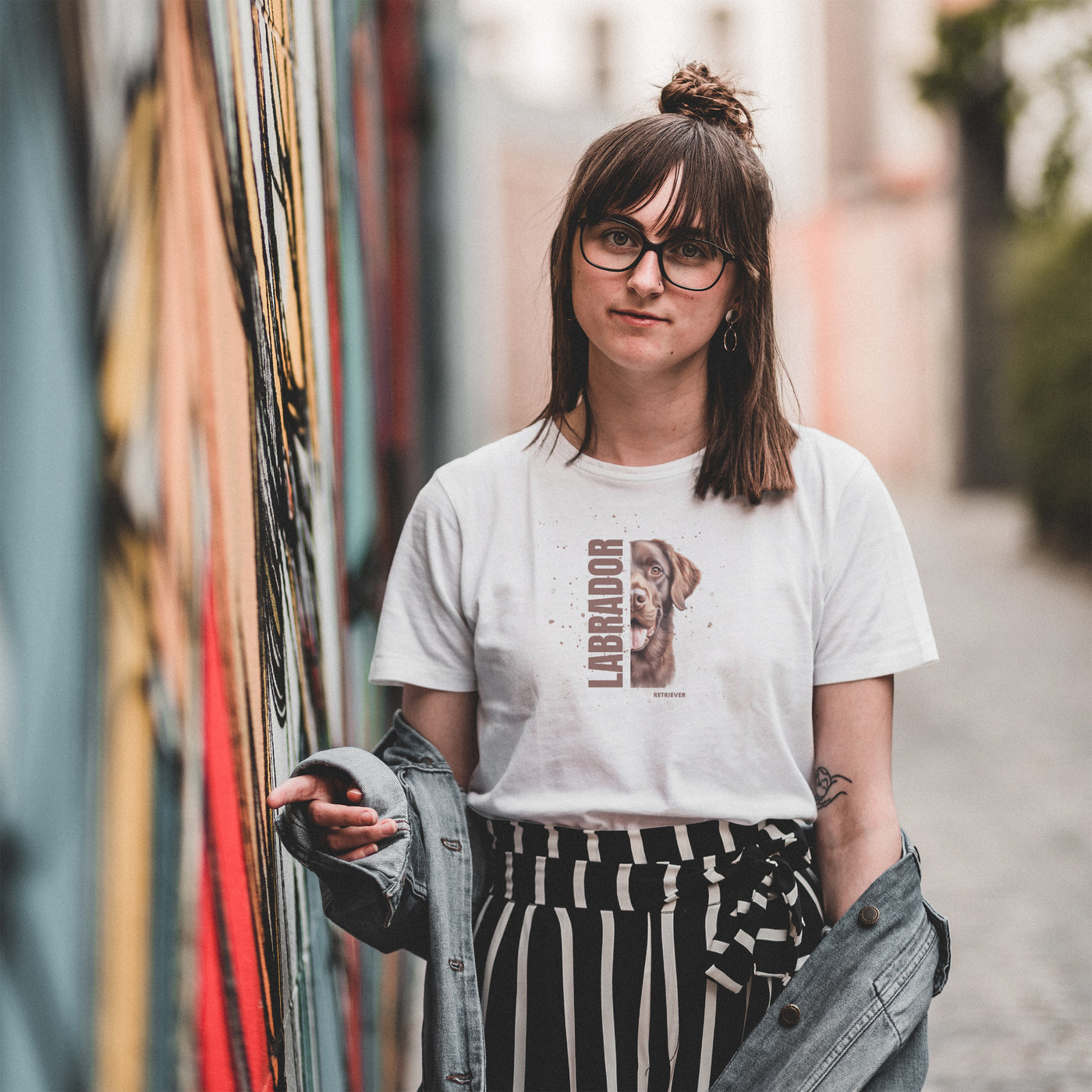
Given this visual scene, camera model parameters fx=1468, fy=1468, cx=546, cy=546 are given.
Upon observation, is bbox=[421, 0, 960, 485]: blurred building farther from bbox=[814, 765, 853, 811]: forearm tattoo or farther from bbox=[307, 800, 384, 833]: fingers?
bbox=[307, 800, 384, 833]: fingers

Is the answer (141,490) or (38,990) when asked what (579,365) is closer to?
(141,490)

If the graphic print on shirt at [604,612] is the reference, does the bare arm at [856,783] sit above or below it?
below

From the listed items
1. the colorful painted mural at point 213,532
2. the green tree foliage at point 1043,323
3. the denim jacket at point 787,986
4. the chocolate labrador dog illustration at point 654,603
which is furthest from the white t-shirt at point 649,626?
the green tree foliage at point 1043,323

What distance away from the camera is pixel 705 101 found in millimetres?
1803

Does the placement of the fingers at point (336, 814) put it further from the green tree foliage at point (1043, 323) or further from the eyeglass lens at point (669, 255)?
the green tree foliage at point (1043, 323)

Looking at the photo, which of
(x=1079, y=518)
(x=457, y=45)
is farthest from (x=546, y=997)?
(x=1079, y=518)

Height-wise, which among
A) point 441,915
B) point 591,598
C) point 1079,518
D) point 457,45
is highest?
point 457,45

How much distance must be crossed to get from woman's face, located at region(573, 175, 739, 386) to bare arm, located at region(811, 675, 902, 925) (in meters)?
0.46

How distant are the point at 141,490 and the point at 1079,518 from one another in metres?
13.1

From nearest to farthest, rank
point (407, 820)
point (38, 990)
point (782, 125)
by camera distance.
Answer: point (38, 990)
point (407, 820)
point (782, 125)

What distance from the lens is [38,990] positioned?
94 cm

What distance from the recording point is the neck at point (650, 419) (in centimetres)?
185

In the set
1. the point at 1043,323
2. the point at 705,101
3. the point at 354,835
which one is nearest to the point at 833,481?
the point at 705,101

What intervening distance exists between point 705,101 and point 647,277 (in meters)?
0.25
